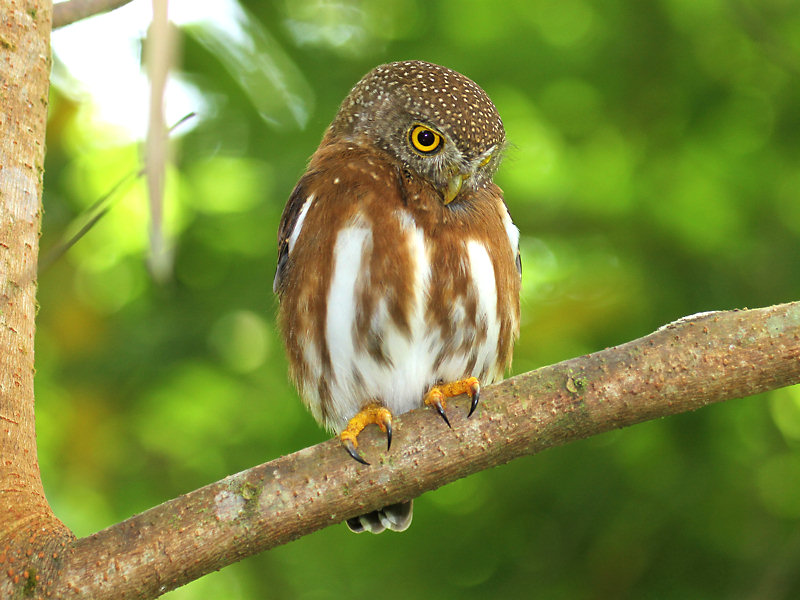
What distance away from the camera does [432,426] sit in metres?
2.49

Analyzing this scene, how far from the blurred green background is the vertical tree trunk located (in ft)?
3.54

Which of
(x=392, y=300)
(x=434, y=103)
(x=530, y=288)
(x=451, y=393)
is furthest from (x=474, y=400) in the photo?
(x=530, y=288)

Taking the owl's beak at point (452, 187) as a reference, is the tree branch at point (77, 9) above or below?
above

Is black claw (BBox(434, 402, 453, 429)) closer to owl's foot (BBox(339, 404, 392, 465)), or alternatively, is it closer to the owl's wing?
owl's foot (BBox(339, 404, 392, 465))

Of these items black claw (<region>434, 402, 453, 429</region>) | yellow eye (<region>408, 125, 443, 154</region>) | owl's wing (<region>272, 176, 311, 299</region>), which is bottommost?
black claw (<region>434, 402, 453, 429</region>)

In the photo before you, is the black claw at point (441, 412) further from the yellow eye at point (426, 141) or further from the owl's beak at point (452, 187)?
the yellow eye at point (426, 141)

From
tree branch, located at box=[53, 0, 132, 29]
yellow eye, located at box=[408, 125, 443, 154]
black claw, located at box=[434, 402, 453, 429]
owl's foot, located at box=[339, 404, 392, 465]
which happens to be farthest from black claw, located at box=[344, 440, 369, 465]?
tree branch, located at box=[53, 0, 132, 29]

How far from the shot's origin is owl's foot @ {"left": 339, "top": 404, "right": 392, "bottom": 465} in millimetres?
2400

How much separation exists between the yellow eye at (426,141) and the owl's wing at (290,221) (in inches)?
16.3

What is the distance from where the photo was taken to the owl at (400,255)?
2.99m

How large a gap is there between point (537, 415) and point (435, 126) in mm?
1193

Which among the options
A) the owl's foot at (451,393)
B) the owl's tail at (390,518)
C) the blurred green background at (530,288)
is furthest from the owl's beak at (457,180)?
the owl's tail at (390,518)

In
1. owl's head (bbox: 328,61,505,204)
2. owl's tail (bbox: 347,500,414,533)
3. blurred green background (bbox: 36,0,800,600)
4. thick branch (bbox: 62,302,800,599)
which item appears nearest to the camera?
thick branch (bbox: 62,302,800,599)

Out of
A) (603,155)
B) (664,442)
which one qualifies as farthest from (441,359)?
(603,155)
